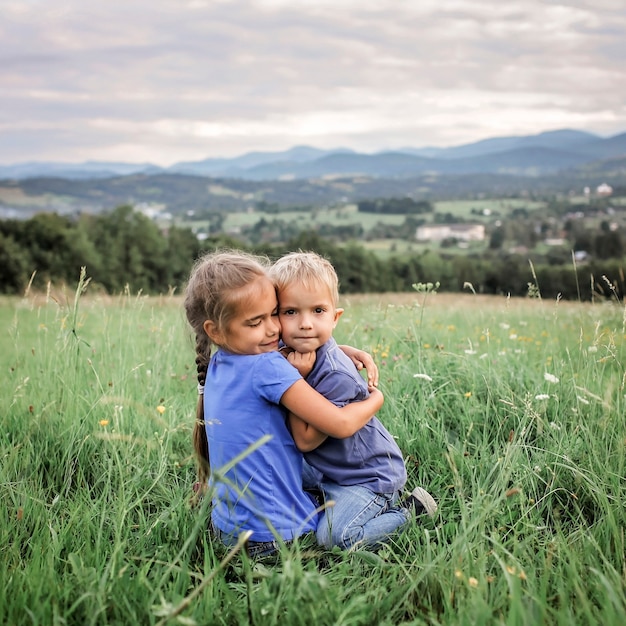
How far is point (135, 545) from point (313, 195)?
142 metres

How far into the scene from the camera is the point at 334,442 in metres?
2.70

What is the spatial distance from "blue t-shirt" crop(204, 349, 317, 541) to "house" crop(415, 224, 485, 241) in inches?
3205

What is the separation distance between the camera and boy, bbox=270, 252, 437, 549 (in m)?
2.53

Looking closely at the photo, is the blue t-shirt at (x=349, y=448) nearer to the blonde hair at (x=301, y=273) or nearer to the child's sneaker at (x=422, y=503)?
the child's sneaker at (x=422, y=503)

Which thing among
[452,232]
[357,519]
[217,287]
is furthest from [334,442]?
[452,232]

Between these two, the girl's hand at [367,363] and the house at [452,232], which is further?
the house at [452,232]

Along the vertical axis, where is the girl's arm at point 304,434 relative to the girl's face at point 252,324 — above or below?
below

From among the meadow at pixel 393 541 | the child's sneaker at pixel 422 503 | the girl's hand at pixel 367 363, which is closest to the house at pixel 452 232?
the meadow at pixel 393 541

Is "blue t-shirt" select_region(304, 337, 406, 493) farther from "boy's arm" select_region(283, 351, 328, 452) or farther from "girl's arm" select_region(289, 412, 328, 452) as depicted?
"girl's arm" select_region(289, 412, 328, 452)

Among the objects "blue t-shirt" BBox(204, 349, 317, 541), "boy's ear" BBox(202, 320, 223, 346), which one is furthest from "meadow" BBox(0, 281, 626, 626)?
"boy's ear" BBox(202, 320, 223, 346)

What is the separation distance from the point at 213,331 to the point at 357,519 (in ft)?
3.36

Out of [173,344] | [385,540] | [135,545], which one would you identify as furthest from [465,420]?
[173,344]

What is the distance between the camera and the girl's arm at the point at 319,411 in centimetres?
239

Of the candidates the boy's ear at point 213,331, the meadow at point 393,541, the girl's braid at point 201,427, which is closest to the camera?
the meadow at point 393,541
